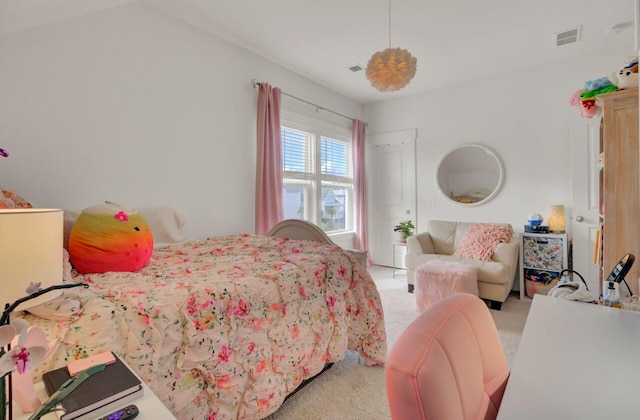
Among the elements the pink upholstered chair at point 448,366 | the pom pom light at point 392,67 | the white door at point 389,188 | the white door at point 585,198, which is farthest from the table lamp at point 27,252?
the white door at point 389,188

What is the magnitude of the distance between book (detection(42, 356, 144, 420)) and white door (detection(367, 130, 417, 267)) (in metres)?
4.27

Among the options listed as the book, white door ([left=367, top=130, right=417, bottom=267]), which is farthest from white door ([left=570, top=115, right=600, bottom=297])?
the book

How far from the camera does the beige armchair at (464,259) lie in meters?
3.05

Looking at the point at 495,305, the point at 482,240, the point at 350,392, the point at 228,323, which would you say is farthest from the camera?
the point at 482,240

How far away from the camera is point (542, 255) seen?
11.0 ft

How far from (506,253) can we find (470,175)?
1357 millimetres

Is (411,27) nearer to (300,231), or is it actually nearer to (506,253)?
(300,231)

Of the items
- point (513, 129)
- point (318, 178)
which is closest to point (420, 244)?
point (318, 178)

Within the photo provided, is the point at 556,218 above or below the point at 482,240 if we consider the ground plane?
above

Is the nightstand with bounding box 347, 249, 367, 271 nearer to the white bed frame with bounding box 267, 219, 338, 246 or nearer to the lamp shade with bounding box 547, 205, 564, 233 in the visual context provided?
the white bed frame with bounding box 267, 219, 338, 246

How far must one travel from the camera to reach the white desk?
601 millimetres

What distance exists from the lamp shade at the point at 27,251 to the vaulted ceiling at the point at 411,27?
5.62 feet

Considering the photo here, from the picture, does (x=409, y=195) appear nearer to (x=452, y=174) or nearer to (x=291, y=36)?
(x=452, y=174)

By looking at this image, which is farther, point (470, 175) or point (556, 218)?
point (470, 175)
